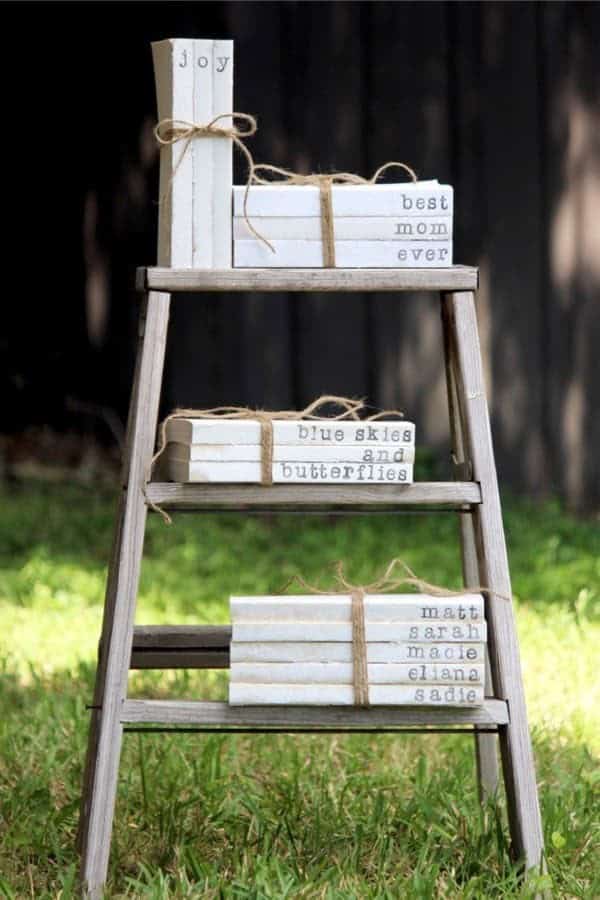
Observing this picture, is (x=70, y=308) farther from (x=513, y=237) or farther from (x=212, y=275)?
(x=212, y=275)

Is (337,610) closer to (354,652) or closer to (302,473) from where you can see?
(354,652)

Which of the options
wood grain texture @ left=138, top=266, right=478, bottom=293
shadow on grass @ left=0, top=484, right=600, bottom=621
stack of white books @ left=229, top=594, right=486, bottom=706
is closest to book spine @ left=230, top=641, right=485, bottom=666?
stack of white books @ left=229, top=594, right=486, bottom=706

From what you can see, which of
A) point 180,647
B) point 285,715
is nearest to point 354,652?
point 285,715

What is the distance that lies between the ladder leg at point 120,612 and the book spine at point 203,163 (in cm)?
11

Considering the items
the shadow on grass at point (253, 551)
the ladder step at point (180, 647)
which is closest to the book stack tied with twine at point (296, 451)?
the ladder step at point (180, 647)

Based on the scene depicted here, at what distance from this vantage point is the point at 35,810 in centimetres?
309

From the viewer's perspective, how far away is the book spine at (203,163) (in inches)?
108

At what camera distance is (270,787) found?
3.23m

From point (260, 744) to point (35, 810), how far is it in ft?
2.05

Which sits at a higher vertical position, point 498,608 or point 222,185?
point 222,185

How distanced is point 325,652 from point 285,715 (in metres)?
0.12

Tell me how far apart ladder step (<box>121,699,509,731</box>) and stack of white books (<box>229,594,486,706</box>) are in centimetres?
2

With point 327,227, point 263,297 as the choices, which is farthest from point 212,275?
point 263,297

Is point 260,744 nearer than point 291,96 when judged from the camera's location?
Yes
